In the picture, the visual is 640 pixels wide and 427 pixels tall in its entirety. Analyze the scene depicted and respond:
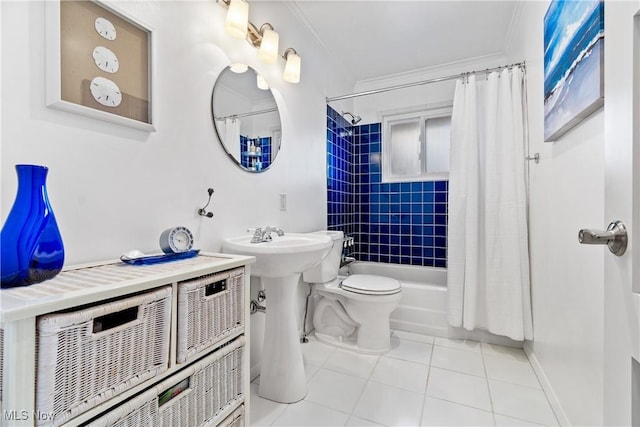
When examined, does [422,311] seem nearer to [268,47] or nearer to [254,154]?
[254,154]

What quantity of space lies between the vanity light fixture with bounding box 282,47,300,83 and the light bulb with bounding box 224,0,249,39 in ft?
1.56

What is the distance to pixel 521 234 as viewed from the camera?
74.5 inches

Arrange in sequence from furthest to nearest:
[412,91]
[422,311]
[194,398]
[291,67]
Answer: [412,91], [422,311], [291,67], [194,398]

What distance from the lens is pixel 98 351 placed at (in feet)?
2.07

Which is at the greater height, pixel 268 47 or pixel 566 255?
pixel 268 47

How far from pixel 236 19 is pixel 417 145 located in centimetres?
217

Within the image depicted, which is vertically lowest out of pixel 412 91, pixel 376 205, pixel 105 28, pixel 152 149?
pixel 376 205

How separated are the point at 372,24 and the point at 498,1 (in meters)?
0.82

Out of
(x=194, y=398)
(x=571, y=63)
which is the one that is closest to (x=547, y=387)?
(x=571, y=63)

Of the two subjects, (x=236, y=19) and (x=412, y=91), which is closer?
(x=236, y=19)

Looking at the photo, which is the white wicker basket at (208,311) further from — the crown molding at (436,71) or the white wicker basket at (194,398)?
the crown molding at (436,71)

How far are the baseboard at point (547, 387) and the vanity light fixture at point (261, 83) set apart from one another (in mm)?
2212

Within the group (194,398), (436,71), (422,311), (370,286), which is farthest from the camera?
(436,71)

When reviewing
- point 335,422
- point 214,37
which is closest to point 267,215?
point 214,37
